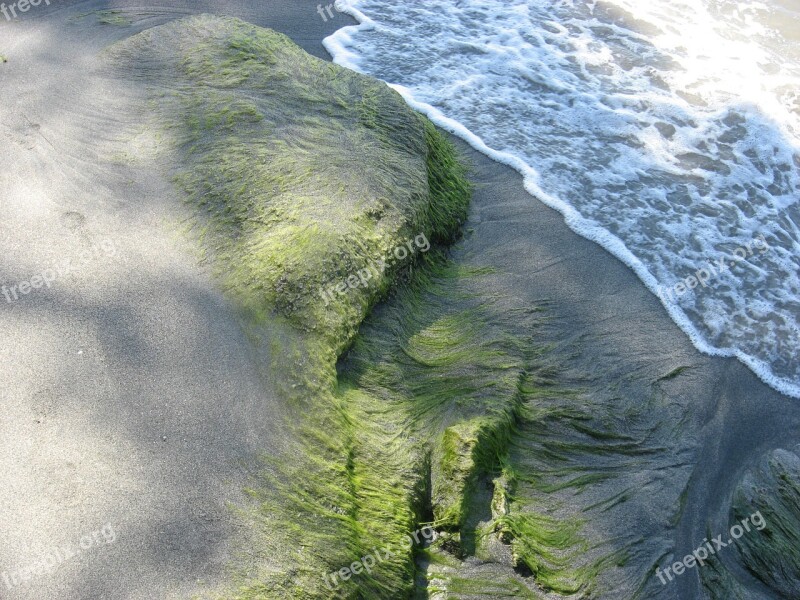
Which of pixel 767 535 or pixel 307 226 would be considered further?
pixel 307 226

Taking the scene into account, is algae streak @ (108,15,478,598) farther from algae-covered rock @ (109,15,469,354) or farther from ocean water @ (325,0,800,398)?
ocean water @ (325,0,800,398)

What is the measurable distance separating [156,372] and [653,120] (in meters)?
4.49

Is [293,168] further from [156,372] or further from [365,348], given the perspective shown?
[156,372]

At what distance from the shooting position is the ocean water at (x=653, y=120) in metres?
4.35

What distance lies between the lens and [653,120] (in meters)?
5.55

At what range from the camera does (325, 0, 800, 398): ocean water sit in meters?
4.35

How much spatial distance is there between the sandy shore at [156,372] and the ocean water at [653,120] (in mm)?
320

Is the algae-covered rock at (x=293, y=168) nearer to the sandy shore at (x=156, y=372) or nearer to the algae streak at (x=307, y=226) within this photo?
the algae streak at (x=307, y=226)

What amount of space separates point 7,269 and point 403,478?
207cm

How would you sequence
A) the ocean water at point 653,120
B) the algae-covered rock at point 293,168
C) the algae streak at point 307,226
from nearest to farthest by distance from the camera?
the algae streak at point 307,226, the algae-covered rock at point 293,168, the ocean water at point 653,120

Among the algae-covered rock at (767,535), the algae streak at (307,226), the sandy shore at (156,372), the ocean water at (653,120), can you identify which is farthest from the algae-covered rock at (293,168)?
the algae-covered rock at (767,535)

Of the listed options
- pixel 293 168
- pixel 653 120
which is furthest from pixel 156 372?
pixel 653 120

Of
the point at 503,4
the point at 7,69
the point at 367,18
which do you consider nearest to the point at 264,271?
the point at 7,69

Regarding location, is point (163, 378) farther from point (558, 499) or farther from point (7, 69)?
point (7, 69)
